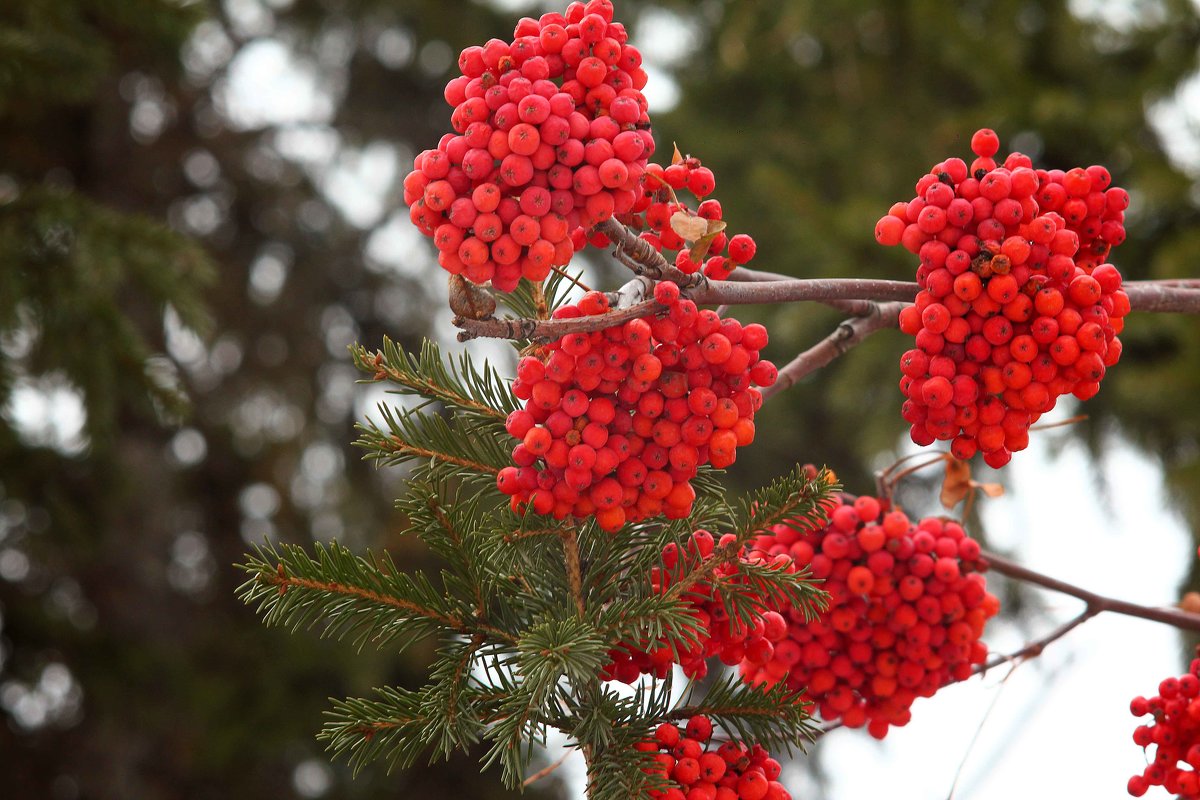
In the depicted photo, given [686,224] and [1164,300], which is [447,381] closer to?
[686,224]

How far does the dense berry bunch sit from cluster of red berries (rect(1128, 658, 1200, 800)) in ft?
2.27

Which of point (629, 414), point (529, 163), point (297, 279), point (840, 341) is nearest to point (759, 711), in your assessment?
point (629, 414)

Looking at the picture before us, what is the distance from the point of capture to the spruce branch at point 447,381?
999 mm

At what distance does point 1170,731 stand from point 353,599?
2.93 feet

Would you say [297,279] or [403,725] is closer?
[403,725]

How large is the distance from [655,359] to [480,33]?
12.9 feet

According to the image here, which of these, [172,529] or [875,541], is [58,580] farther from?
[875,541]

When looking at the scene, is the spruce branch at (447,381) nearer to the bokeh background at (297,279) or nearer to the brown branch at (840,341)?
the brown branch at (840,341)

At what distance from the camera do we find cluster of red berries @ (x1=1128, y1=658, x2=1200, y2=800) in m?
1.22

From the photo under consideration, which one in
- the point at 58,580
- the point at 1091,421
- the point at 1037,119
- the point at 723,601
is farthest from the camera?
the point at 58,580

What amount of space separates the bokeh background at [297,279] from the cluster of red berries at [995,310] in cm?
177

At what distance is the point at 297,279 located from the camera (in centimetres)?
465

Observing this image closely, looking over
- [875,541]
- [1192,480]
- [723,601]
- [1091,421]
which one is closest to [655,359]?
[723,601]

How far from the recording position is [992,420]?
3.32 ft
